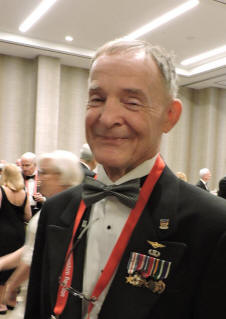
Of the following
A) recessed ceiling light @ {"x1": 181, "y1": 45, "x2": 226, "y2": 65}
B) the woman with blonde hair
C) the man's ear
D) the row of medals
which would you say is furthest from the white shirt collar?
recessed ceiling light @ {"x1": 181, "y1": 45, "x2": 226, "y2": 65}

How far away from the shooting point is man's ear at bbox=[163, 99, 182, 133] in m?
1.03

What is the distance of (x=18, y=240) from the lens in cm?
398

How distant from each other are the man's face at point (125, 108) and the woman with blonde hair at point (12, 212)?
3080 millimetres

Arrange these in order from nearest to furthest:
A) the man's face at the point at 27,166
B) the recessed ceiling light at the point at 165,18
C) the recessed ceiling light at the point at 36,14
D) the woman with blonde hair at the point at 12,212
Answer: the woman with blonde hair at the point at 12,212 → the man's face at the point at 27,166 → the recessed ceiling light at the point at 165,18 → the recessed ceiling light at the point at 36,14

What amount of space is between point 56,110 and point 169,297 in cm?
889

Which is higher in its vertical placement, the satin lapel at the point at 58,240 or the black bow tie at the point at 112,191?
the black bow tie at the point at 112,191

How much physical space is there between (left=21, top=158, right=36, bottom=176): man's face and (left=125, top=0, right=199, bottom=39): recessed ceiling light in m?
4.00

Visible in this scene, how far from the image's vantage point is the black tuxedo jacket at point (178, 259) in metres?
0.89

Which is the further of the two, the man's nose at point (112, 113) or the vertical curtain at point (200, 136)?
the vertical curtain at point (200, 136)

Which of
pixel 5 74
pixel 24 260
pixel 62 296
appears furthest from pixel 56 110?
pixel 62 296

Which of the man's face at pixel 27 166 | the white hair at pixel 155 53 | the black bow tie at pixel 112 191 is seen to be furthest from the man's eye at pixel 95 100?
the man's face at pixel 27 166

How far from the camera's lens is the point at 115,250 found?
0.98m

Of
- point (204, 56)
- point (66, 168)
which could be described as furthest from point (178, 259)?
point (204, 56)

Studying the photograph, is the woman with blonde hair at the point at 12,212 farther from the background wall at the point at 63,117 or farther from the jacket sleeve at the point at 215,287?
the background wall at the point at 63,117
